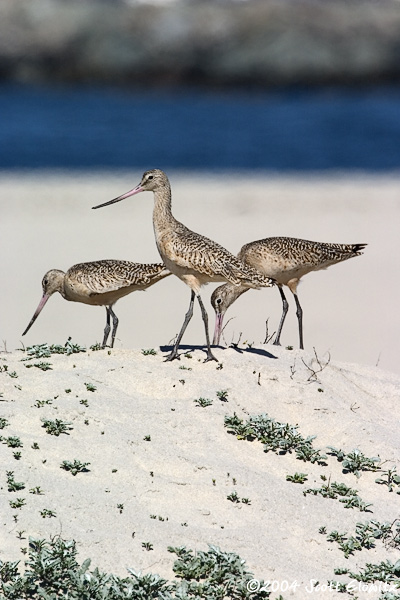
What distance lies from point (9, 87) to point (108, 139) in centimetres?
1342

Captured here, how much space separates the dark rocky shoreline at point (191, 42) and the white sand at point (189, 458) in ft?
126

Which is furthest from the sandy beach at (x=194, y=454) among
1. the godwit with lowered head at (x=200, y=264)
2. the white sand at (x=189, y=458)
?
the godwit with lowered head at (x=200, y=264)

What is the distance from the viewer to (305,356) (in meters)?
9.81

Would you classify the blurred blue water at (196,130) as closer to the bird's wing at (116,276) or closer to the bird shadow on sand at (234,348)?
the bird's wing at (116,276)

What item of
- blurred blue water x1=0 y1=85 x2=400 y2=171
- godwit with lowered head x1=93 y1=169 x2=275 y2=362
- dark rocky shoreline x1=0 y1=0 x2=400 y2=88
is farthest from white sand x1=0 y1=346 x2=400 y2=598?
dark rocky shoreline x1=0 y1=0 x2=400 y2=88

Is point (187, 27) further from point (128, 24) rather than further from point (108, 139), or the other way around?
point (108, 139)

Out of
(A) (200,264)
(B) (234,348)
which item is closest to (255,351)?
(B) (234,348)

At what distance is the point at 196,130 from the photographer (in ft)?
115

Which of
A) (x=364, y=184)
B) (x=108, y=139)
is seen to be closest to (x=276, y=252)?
(x=364, y=184)

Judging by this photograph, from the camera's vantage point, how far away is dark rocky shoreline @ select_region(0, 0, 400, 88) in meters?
46.3

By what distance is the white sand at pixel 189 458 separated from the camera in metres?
6.82

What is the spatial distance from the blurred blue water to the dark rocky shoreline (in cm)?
238

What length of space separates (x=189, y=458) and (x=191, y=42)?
134 feet

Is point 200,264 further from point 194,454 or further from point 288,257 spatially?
point 194,454
